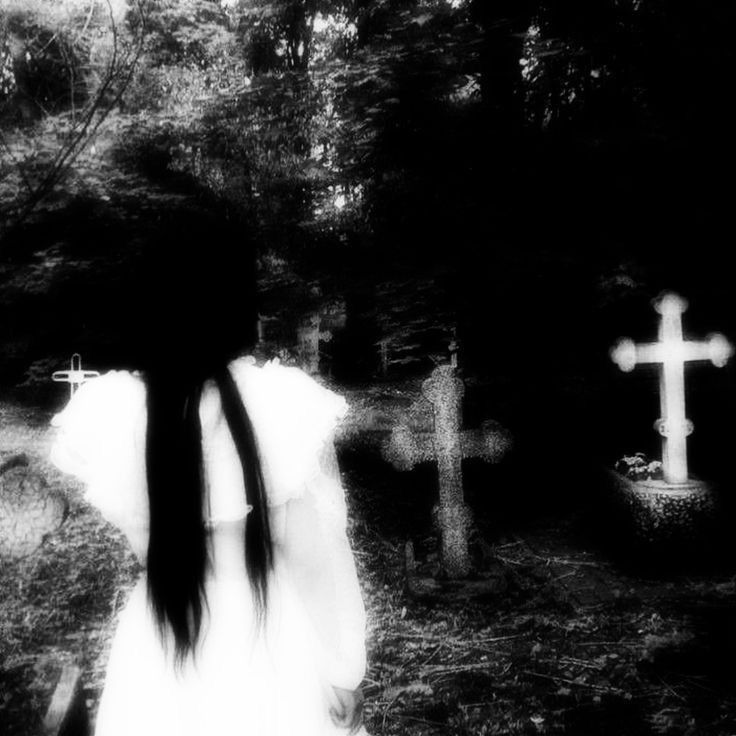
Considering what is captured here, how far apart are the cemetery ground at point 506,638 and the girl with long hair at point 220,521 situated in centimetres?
112

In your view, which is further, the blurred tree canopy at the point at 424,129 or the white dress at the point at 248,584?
the blurred tree canopy at the point at 424,129

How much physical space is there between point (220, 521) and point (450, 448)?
2.84m

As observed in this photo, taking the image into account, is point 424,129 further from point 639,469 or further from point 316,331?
point 316,331

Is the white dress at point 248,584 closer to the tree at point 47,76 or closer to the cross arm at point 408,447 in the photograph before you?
the cross arm at point 408,447

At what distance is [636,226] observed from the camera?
16.3ft

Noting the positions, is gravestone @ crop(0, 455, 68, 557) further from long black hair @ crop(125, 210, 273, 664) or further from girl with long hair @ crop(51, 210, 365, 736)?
long black hair @ crop(125, 210, 273, 664)

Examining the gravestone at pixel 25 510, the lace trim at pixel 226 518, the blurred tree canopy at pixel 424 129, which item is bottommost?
the gravestone at pixel 25 510

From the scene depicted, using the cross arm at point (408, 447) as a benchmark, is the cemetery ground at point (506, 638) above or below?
below

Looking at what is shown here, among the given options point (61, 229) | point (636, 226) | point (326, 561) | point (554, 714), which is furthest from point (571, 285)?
point (61, 229)

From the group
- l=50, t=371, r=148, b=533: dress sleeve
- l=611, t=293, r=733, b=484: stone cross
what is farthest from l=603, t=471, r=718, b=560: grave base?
l=50, t=371, r=148, b=533: dress sleeve

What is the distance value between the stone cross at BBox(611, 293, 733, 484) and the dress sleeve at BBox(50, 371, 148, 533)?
3565 mm

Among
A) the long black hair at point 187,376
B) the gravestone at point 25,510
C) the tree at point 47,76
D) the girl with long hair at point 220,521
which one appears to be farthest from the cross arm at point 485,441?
the tree at point 47,76

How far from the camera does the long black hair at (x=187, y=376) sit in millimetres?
1288

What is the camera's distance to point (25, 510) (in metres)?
6.00
